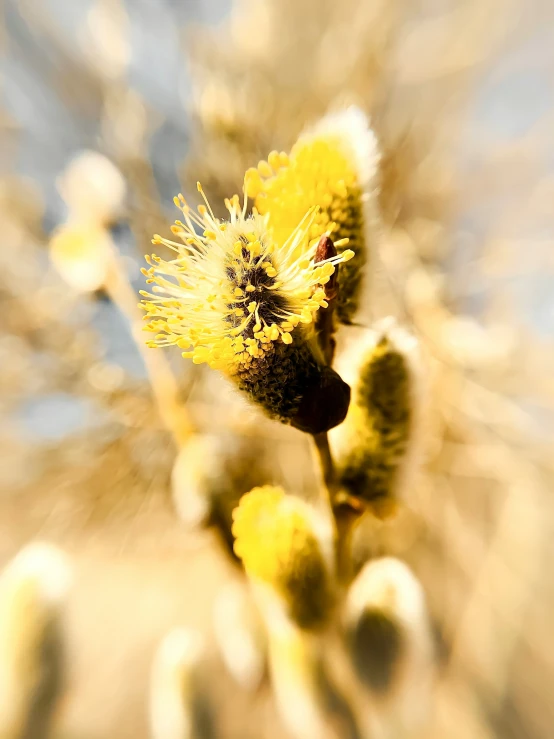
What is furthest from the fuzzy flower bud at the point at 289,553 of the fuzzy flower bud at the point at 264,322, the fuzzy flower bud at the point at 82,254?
the fuzzy flower bud at the point at 82,254

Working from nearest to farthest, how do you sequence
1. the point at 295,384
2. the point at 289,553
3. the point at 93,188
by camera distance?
the point at 295,384 → the point at 289,553 → the point at 93,188

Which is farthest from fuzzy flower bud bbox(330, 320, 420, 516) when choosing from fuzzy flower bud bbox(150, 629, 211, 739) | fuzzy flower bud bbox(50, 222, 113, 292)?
fuzzy flower bud bbox(50, 222, 113, 292)

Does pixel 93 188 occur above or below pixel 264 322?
above

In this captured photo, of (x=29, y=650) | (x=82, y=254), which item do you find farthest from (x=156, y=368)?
(x=29, y=650)

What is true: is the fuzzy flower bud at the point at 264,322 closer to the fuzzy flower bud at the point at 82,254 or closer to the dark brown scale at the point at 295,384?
the dark brown scale at the point at 295,384

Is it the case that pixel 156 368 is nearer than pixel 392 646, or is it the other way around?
pixel 392 646

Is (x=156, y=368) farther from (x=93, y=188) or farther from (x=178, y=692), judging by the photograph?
(x=178, y=692)

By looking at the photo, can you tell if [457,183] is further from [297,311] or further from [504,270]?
[297,311]
